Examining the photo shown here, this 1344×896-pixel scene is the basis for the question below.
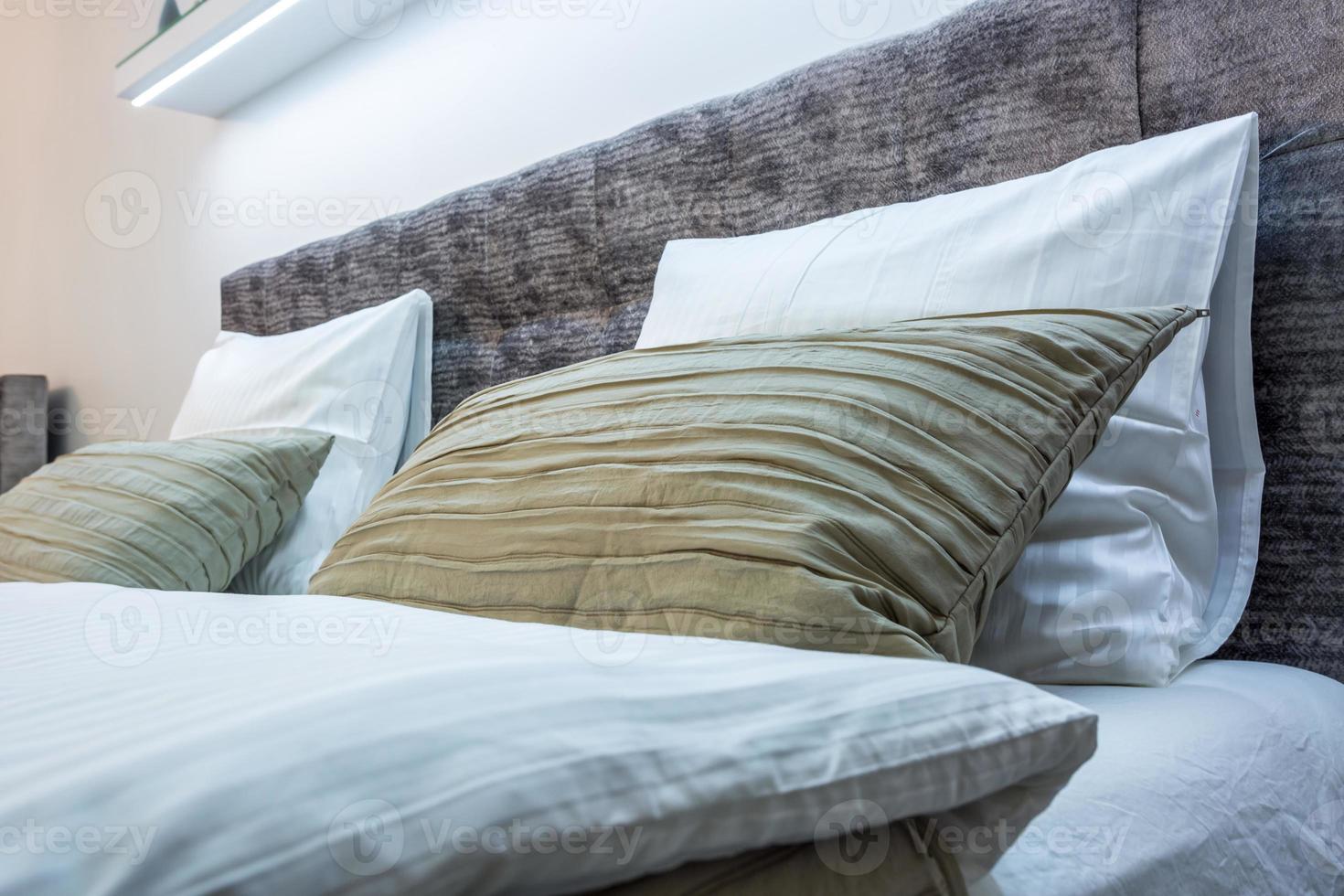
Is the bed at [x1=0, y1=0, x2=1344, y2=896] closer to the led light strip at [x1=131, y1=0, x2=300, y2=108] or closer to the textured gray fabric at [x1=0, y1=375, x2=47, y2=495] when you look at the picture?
the led light strip at [x1=131, y1=0, x2=300, y2=108]

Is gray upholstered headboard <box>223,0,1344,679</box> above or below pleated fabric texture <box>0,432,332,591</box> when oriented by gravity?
above

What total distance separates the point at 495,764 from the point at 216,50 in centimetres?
230

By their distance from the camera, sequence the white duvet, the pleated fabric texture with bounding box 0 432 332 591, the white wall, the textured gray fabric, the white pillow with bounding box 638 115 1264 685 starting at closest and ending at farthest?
the white duvet → the white pillow with bounding box 638 115 1264 685 → the pleated fabric texture with bounding box 0 432 332 591 → the white wall → the textured gray fabric

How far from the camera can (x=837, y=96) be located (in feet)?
4.13

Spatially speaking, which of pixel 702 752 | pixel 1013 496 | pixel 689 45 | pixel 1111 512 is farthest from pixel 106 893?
pixel 689 45

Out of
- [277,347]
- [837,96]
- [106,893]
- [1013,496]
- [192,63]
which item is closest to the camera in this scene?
[106,893]

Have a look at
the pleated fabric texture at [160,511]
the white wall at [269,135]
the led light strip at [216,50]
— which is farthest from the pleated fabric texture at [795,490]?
the led light strip at [216,50]

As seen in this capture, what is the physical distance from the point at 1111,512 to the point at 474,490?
19.0 inches

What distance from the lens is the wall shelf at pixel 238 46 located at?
6.96 feet

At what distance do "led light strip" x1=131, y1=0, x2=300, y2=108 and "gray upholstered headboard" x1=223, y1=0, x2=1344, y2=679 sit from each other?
1.86 ft

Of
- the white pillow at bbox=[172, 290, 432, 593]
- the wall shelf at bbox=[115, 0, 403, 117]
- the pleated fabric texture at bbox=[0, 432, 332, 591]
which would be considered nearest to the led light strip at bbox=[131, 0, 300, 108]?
the wall shelf at bbox=[115, 0, 403, 117]

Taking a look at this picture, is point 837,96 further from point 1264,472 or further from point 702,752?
point 702,752

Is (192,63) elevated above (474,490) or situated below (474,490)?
above

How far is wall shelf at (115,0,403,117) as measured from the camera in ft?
6.96
